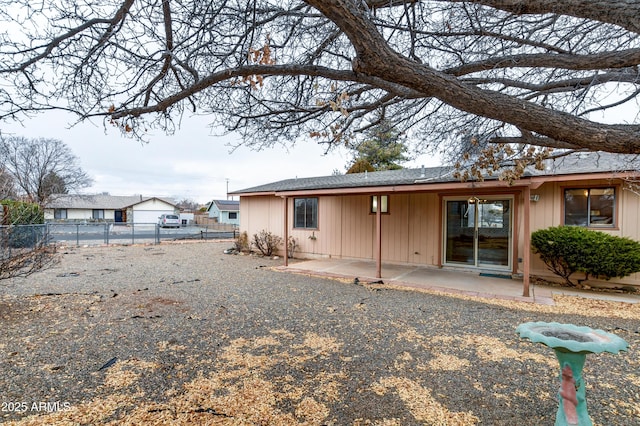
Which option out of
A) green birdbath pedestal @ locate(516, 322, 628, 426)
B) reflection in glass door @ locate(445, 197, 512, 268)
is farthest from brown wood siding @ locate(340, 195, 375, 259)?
green birdbath pedestal @ locate(516, 322, 628, 426)

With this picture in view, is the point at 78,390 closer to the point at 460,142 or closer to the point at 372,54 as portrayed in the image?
the point at 372,54

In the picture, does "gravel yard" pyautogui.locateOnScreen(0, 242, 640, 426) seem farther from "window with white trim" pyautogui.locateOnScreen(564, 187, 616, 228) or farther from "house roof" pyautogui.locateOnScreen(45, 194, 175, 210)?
"house roof" pyautogui.locateOnScreen(45, 194, 175, 210)

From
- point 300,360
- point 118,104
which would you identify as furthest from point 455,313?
point 118,104

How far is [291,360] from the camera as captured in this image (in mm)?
3330

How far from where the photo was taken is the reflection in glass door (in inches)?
314

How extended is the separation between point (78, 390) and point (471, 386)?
3.49m

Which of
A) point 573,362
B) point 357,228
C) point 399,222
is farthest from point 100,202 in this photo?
point 573,362

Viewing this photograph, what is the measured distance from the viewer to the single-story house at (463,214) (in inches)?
257

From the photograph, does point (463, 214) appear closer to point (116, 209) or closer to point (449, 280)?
point (449, 280)

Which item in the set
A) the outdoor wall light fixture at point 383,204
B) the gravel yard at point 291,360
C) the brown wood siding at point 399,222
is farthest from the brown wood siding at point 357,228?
the gravel yard at point 291,360

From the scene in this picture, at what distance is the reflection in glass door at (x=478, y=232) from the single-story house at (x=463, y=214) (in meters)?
0.02

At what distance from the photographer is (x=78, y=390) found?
2.71m

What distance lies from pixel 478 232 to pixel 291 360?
266 inches

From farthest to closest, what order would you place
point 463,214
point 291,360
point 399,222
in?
1. point 399,222
2. point 463,214
3. point 291,360
